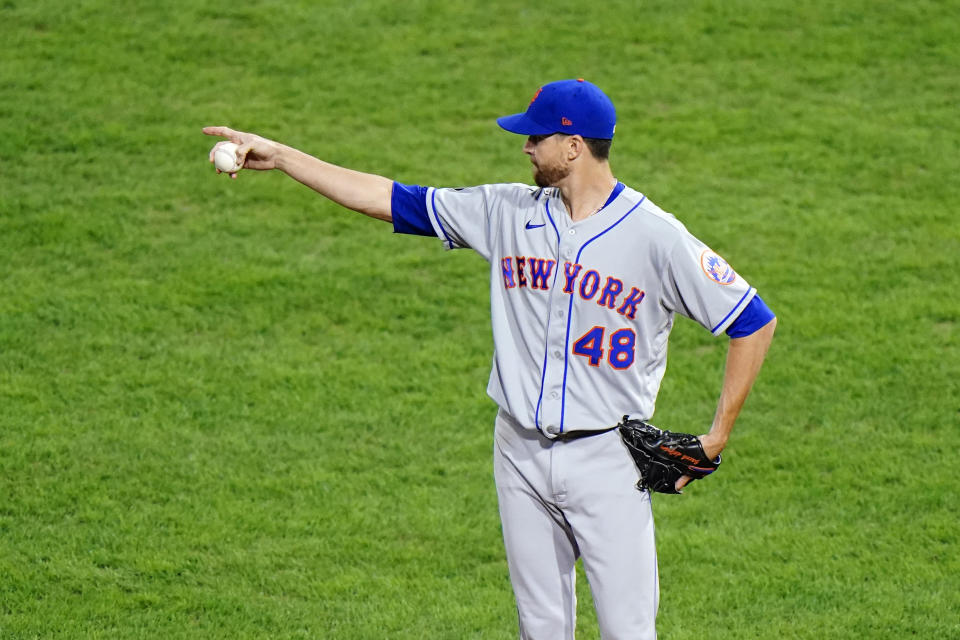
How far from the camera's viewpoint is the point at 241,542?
610cm

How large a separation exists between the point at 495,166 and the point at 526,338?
19.7 feet

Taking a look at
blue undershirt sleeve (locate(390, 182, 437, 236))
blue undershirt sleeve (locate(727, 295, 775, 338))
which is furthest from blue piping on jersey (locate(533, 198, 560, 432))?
blue undershirt sleeve (locate(727, 295, 775, 338))

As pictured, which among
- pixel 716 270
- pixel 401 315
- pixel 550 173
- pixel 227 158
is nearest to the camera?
pixel 716 270

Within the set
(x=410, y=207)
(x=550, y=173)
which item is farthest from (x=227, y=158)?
(x=550, y=173)

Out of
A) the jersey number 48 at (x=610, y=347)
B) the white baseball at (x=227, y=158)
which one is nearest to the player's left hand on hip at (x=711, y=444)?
the jersey number 48 at (x=610, y=347)

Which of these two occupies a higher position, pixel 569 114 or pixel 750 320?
pixel 569 114

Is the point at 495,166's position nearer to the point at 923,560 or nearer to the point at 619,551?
the point at 923,560

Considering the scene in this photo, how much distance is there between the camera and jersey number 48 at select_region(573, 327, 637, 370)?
4.11 meters

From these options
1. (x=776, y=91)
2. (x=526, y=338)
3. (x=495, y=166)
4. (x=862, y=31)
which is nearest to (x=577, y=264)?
(x=526, y=338)

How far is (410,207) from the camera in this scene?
4.36 m

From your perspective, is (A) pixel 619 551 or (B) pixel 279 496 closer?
(A) pixel 619 551

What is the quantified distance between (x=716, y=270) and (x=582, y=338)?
48 centimetres

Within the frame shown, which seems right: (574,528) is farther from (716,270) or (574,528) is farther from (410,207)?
(410,207)

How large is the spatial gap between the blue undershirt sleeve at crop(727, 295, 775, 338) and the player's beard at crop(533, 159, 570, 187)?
2.38ft
